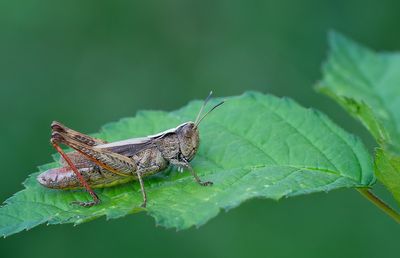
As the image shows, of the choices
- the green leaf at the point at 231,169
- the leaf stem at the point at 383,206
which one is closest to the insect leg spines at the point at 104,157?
the green leaf at the point at 231,169

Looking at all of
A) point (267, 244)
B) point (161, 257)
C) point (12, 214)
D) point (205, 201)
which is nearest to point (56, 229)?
point (161, 257)

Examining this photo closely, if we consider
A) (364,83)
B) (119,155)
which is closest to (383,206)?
(119,155)

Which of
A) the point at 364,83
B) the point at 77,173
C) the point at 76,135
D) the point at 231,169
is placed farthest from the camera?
the point at 364,83

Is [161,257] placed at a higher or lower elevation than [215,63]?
lower

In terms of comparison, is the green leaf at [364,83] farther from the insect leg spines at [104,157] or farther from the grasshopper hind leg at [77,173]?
the grasshopper hind leg at [77,173]

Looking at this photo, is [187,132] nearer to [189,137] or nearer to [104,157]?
[189,137]

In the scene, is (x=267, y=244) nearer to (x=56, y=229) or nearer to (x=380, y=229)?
(x=380, y=229)
